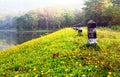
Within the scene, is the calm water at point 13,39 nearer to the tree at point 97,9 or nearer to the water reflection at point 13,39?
the water reflection at point 13,39

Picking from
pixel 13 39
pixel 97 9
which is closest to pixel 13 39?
pixel 13 39

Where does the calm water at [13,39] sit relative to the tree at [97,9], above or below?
below

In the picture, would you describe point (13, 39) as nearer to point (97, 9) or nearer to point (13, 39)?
point (13, 39)

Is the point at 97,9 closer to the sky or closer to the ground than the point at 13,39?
closer to the sky

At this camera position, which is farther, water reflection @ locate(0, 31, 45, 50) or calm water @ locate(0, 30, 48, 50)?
water reflection @ locate(0, 31, 45, 50)

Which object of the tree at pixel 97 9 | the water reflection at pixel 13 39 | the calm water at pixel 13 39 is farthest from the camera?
the tree at pixel 97 9

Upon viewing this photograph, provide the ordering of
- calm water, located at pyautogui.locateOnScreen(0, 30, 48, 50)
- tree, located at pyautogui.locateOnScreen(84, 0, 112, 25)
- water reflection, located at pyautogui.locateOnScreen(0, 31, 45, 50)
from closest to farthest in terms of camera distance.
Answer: calm water, located at pyautogui.locateOnScreen(0, 30, 48, 50) < water reflection, located at pyautogui.locateOnScreen(0, 31, 45, 50) < tree, located at pyautogui.locateOnScreen(84, 0, 112, 25)

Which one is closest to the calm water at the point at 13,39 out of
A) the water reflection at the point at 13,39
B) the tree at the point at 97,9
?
the water reflection at the point at 13,39

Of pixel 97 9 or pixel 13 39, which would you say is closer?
pixel 97 9

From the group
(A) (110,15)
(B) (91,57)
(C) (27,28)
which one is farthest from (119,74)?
(C) (27,28)

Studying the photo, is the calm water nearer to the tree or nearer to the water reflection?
the water reflection

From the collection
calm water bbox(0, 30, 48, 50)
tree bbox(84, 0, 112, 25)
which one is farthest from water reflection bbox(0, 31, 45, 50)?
tree bbox(84, 0, 112, 25)

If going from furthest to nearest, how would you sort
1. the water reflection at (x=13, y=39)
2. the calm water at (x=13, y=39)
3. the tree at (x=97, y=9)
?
1. the tree at (x=97, y=9)
2. the water reflection at (x=13, y=39)
3. the calm water at (x=13, y=39)

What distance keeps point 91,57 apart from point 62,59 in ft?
3.55
